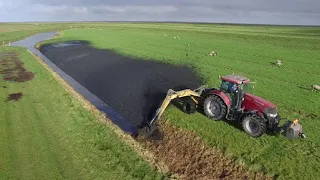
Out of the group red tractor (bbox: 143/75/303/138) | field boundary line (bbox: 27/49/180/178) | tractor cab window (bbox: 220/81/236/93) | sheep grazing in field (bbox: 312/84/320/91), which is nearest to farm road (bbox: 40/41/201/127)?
field boundary line (bbox: 27/49/180/178)

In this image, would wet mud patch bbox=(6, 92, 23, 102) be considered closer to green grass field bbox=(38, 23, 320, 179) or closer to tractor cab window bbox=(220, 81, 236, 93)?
green grass field bbox=(38, 23, 320, 179)

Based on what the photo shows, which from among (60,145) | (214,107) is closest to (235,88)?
(214,107)

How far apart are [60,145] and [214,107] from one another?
31.1ft

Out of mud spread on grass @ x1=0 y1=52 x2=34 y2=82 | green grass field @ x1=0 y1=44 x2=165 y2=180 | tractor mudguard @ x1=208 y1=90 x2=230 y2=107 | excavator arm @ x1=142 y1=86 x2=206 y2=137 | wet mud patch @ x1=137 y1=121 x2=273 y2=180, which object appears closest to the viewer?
green grass field @ x1=0 y1=44 x2=165 y2=180

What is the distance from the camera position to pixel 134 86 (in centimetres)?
2816

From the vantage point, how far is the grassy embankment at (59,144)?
14.0 metres

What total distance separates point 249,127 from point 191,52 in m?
30.3

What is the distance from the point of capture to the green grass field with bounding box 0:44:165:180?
551 inches

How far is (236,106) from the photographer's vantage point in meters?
17.6

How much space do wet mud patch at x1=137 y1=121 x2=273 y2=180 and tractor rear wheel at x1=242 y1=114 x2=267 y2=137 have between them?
238 cm

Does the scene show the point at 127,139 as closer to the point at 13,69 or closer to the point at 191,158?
the point at 191,158

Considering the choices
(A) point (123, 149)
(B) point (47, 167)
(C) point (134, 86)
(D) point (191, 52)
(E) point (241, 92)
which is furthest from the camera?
(D) point (191, 52)

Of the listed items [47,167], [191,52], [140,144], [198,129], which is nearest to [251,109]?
[198,129]

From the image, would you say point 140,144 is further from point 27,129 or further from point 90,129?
point 27,129
